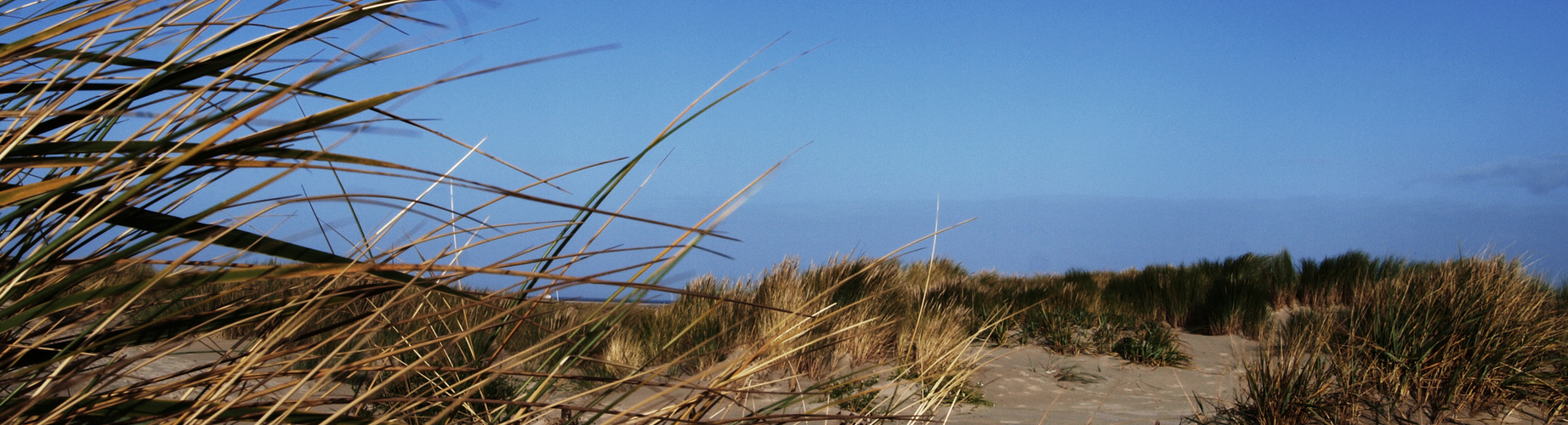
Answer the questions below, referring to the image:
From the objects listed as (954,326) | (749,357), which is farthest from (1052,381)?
(749,357)

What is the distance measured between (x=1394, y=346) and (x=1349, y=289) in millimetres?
5774

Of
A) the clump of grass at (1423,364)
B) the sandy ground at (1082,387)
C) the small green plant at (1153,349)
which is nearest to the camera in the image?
the clump of grass at (1423,364)

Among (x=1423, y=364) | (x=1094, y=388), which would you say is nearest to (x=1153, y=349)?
(x=1094, y=388)

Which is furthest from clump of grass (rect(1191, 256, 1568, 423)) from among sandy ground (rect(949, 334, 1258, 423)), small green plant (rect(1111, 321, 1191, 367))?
small green plant (rect(1111, 321, 1191, 367))

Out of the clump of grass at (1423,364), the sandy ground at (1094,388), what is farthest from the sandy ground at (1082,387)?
the clump of grass at (1423,364)

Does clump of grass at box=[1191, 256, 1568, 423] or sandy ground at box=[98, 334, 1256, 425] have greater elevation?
clump of grass at box=[1191, 256, 1568, 423]

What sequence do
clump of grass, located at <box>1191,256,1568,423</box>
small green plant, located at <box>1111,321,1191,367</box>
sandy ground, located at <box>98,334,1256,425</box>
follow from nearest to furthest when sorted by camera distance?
clump of grass, located at <box>1191,256,1568,423</box>
sandy ground, located at <box>98,334,1256,425</box>
small green plant, located at <box>1111,321,1191,367</box>

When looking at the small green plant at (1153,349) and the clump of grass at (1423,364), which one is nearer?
the clump of grass at (1423,364)

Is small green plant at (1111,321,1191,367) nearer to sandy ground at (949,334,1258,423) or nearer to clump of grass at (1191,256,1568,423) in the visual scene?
sandy ground at (949,334,1258,423)

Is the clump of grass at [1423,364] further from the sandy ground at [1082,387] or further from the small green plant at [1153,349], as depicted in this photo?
the small green plant at [1153,349]

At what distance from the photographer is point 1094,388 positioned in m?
4.95

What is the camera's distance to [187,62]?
0.91m

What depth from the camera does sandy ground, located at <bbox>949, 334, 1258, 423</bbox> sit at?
4102 mm

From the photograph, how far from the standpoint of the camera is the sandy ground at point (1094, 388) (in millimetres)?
4102
